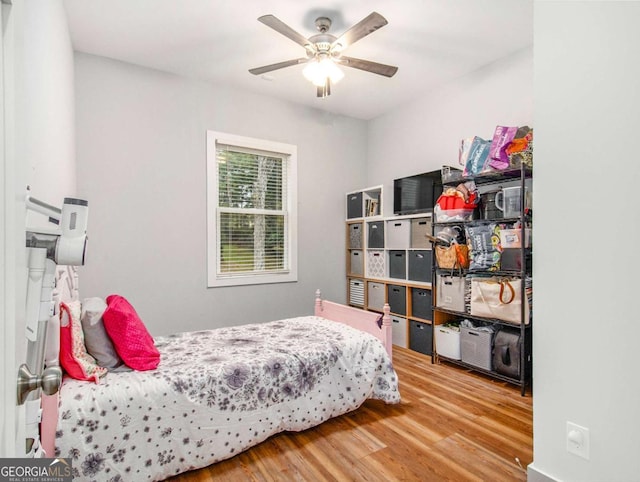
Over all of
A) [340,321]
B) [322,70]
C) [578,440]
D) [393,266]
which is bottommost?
[578,440]

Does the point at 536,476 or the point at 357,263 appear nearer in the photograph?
the point at 536,476

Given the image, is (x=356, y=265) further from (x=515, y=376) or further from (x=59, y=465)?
(x=59, y=465)

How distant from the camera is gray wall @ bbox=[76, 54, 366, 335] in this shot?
324 cm

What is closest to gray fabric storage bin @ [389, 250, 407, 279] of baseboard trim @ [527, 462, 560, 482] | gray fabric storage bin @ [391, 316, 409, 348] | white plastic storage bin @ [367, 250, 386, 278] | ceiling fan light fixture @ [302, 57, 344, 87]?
white plastic storage bin @ [367, 250, 386, 278]

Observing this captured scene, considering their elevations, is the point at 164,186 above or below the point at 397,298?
above

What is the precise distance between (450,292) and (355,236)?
1590 mm

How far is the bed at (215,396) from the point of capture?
66.3 inches

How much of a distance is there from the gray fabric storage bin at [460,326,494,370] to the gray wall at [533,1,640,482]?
4.49 feet

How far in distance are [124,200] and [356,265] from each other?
2.74 m

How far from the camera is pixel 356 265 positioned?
4664mm

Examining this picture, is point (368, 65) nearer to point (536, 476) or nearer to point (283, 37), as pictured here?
point (283, 37)

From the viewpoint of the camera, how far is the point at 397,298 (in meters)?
4.00

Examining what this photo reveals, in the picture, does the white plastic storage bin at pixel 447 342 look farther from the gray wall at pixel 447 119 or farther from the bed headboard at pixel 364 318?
the gray wall at pixel 447 119

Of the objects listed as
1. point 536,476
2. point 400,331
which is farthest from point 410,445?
point 400,331
